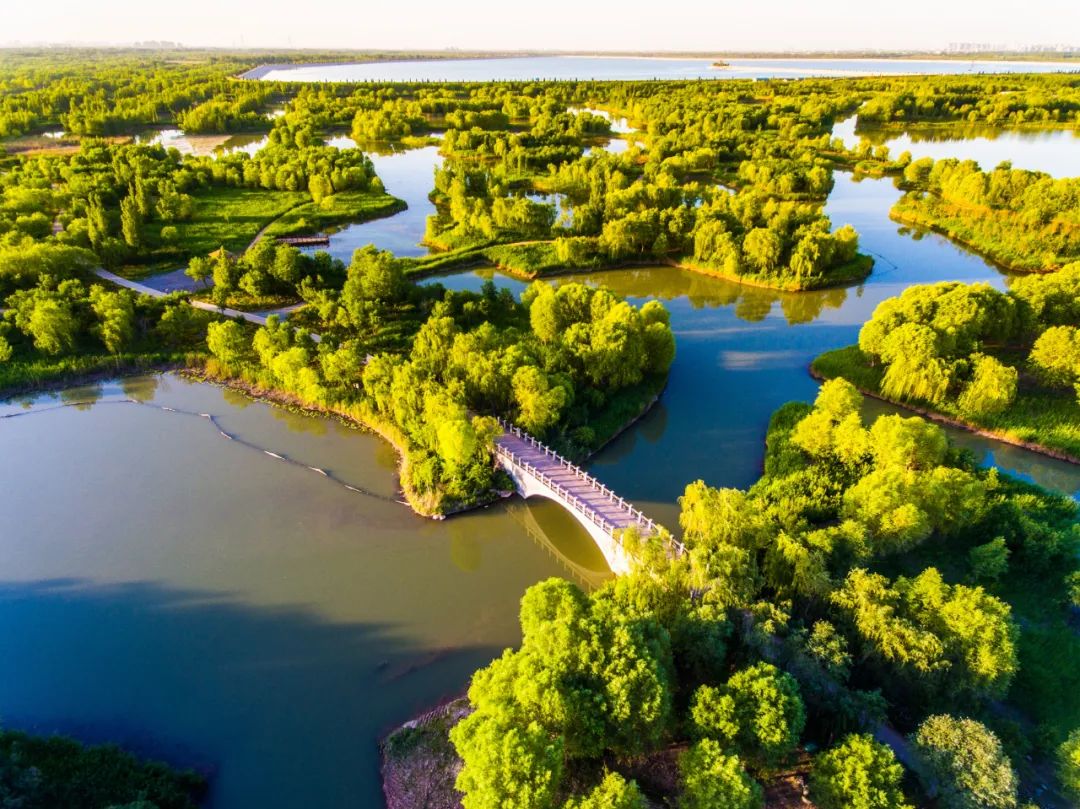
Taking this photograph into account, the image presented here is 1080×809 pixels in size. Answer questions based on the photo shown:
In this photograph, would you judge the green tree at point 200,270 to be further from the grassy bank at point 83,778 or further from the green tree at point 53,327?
the grassy bank at point 83,778

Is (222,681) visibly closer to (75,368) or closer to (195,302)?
(75,368)

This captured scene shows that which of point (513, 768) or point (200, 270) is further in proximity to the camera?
point (200, 270)

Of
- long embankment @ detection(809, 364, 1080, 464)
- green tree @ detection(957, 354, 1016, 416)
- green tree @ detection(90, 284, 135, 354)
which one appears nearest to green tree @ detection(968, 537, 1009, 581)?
long embankment @ detection(809, 364, 1080, 464)

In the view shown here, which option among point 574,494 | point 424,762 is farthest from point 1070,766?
point 424,762

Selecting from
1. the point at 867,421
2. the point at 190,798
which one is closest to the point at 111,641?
the point at 190,798

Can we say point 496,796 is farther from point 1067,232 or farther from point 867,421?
point 1067,232

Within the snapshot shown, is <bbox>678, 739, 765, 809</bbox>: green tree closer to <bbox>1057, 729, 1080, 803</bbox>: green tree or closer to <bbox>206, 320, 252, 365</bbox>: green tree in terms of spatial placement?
<bbox>1057, 729, 1080, 803</bbox>: green tree
